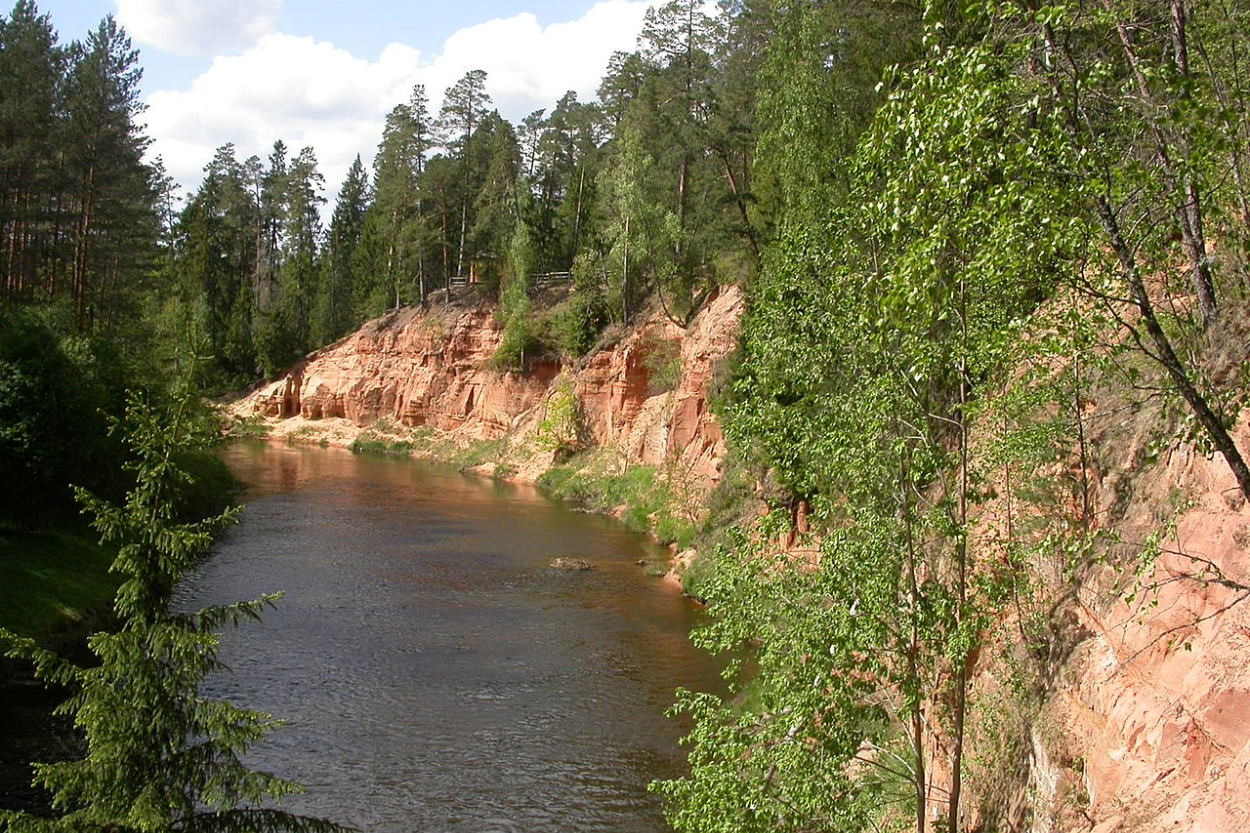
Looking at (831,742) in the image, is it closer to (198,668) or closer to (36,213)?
(198,668)

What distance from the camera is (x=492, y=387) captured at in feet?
206

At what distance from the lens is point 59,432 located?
24.7 metres

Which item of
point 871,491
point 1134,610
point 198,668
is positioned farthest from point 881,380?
point 198,668

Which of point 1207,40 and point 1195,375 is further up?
point 1207,40

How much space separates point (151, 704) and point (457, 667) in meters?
12.6

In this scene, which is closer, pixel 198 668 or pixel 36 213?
pixel 198 668

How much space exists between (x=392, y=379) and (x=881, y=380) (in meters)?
61.9

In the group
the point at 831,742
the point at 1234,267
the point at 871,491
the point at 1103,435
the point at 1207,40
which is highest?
the point at 1207,40

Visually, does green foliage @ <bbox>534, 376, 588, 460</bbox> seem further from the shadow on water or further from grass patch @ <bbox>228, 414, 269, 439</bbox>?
grass patch @ <bbox>228, 414, 269, 439</bbox>

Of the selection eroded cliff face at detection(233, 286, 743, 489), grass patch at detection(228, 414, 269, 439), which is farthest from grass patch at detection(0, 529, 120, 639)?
grass patch at detection(228, 414, 269, 439)

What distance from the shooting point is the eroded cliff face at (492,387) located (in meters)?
41.2

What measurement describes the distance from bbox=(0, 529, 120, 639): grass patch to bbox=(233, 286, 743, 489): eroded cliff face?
19.7 meters

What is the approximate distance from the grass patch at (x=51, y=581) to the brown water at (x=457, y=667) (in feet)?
9.00

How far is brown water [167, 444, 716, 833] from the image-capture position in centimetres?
1653
